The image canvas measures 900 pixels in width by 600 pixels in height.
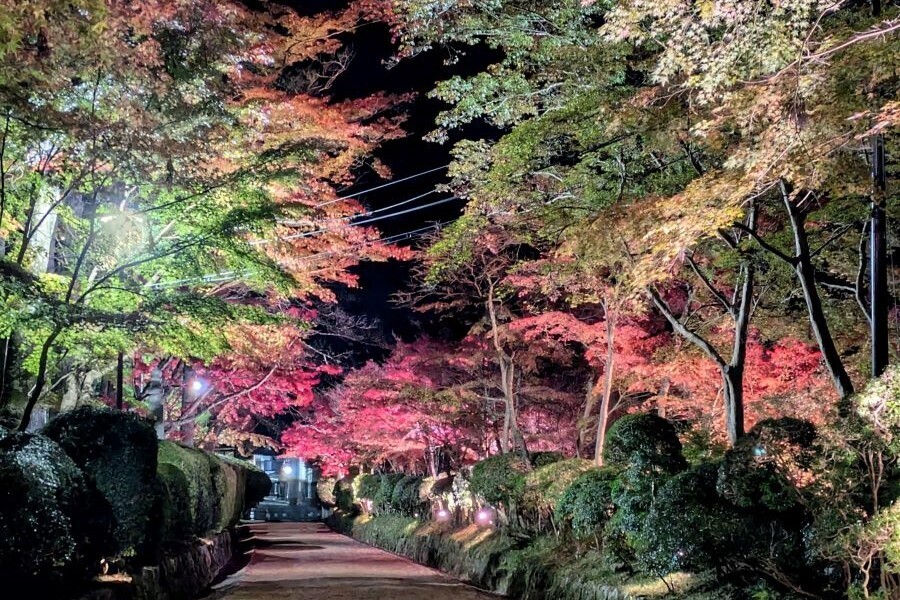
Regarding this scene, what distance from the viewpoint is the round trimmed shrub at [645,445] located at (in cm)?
955

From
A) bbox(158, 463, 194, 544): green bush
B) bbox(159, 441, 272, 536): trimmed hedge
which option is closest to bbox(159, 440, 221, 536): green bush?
bbox(159, 441, 272, 536): trimmed hedge

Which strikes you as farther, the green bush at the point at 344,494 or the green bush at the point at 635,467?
the green bush at the point at 344,494

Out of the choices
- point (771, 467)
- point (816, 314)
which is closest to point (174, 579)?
point (771, 467)

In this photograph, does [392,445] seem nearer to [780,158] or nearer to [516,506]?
[516,506]

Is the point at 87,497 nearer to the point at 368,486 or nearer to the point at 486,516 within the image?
the point at 486,516

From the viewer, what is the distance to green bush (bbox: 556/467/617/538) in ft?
34.2

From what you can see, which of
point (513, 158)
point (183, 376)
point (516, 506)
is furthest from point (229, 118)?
point (183, 376)

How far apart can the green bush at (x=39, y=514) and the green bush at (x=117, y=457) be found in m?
1.19

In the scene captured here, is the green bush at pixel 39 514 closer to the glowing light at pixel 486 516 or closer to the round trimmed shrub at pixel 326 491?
the glowing light at pixel 486 516

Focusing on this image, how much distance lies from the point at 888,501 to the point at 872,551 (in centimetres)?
65

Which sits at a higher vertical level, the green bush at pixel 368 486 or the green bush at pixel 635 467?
the green bush at pixel 635 467

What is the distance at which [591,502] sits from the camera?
10.5 meters

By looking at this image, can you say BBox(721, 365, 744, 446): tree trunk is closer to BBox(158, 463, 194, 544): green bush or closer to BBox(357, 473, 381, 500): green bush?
BBox(158, 463, 194, 544): green bush

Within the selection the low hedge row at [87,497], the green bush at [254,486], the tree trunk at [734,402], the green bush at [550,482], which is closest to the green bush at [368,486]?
the green bush at [254,486]
